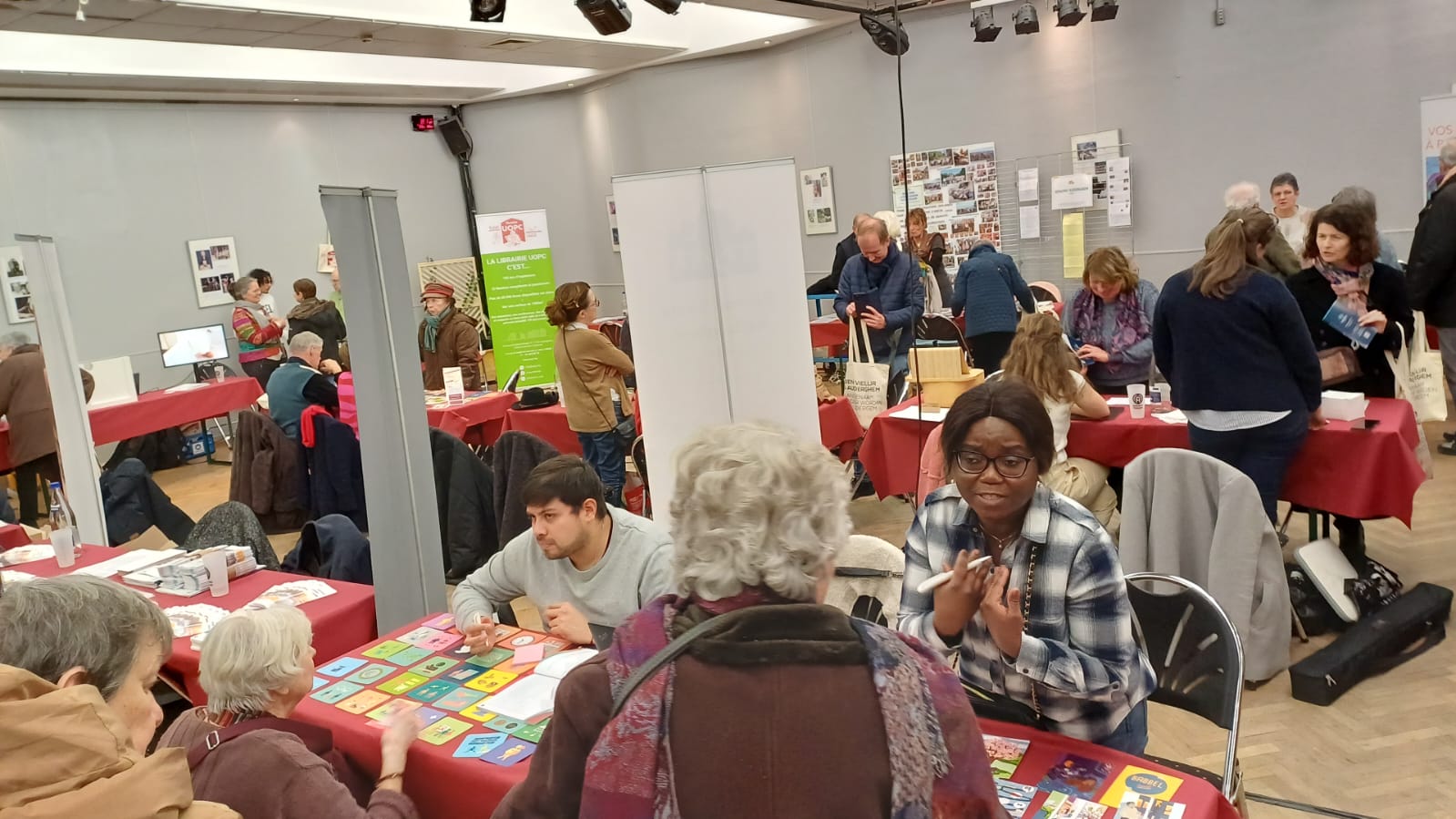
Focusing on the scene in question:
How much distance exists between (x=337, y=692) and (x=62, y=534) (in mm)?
1988

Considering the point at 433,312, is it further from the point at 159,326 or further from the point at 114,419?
the point at 159,326

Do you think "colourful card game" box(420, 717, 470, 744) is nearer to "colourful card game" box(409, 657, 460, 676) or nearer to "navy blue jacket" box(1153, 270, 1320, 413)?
"colourful card game" box(409, 657, 460, 676)

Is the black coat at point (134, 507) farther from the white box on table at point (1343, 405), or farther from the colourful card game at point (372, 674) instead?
the white box on table at point (1343, 405)

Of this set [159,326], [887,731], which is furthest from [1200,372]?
[159,326]

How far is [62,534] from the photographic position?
12.3ft

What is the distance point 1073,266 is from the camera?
895cm

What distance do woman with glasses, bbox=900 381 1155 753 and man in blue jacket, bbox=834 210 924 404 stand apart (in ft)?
13.1

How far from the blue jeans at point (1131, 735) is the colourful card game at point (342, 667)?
5.96 ft

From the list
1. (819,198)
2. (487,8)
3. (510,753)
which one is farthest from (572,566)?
(819,198)

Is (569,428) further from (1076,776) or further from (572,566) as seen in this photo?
(1076,776)

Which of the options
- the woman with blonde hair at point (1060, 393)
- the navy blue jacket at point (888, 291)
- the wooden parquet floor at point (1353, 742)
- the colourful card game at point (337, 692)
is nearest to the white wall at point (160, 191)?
the navy blue jacket at point (888, 291)

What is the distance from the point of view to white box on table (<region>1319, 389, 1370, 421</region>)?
3.83 m

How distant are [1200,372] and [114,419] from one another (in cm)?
765

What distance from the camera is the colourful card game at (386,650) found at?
8.88 feet
